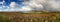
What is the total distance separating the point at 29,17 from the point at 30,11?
0.06 metres

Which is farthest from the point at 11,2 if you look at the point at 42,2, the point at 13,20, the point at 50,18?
the point at 50,18

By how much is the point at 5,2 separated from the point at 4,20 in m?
0.18

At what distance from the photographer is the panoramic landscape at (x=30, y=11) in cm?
100

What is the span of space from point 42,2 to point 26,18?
0.71ft

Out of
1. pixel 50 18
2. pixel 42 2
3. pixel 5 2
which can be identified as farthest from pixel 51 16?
pixel 5 2

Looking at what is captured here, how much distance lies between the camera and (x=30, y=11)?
39.7 inches

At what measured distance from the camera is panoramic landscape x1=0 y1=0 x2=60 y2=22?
999mm

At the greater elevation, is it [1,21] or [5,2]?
[5,2]

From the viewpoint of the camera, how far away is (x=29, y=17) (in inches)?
39.5

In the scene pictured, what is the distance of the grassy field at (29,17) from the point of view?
100 cm

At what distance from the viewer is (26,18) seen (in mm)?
1007

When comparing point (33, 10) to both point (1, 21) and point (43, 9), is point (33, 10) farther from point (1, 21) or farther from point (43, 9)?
point (1, 21)

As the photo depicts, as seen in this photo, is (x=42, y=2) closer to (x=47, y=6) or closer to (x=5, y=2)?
(x=47, y=6)

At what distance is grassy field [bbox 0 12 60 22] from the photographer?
1.00 m
